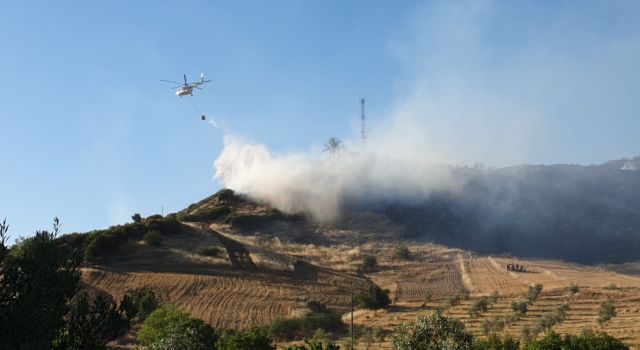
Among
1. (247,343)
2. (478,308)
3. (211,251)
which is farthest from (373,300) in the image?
(247,343)

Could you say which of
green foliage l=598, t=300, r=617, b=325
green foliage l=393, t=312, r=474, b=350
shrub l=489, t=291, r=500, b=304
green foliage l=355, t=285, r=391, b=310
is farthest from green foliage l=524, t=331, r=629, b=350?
green foliage l=355, t=285, r=391, b=310

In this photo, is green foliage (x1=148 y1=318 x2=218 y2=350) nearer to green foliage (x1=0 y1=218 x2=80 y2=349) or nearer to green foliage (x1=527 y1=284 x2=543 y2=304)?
green foliage (x1=0 y1=218 x2=80 y2=349)

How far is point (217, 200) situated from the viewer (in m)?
122

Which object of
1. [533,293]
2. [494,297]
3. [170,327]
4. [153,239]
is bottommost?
[170,327]

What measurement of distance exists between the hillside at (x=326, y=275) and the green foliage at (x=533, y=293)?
80 centimetres

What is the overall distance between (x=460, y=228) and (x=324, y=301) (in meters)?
52.5

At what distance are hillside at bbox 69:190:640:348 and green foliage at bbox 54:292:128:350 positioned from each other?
30.6 m

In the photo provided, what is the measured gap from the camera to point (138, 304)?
1169 inches

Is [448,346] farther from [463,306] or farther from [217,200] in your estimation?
[217,200]

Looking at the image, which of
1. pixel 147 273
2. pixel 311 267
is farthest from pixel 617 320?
pixel 147 273

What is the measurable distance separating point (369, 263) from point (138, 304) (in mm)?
57131

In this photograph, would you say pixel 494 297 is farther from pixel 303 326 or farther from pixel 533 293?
pixel 303 326

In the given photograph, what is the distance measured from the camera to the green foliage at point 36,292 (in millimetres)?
15281

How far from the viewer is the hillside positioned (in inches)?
2233
